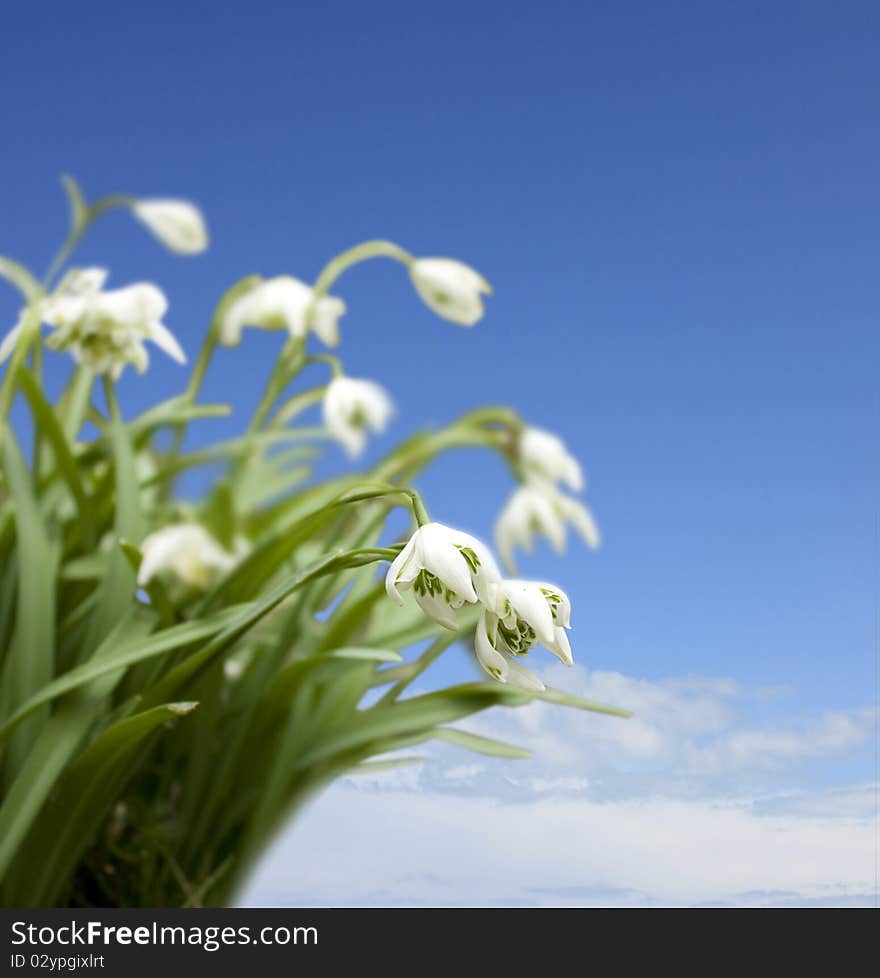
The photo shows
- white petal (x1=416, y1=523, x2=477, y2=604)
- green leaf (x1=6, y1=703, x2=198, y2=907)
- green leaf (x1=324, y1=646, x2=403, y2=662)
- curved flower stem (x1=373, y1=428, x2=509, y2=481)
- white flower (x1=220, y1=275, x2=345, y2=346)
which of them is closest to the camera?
white petal (x1=416, y1=523, x2=477, y2=604)

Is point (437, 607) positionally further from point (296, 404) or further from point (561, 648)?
point (296, 404)

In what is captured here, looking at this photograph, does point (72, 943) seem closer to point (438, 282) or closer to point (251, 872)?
point (251, 872)

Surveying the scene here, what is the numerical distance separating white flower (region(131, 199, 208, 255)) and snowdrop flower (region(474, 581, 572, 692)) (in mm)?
749

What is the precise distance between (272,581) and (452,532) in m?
0.66

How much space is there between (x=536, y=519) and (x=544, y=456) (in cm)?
10

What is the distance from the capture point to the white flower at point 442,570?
583 mm

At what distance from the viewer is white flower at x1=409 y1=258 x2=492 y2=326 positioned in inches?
47.5

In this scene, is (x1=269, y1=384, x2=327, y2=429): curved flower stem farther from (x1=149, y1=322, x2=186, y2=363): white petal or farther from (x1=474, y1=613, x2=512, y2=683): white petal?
(x1=474, y1=613, x2=512, y2=683): white petal

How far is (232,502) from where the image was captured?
4.08 ft

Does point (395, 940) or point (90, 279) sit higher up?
point (90, 279)

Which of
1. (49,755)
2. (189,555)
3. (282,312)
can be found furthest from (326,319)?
(49,755)

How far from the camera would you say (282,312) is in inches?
49.0

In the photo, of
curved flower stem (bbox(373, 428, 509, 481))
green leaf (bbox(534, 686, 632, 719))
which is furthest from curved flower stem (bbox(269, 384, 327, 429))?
green leaf (bbox(534, 686, 632, 719))

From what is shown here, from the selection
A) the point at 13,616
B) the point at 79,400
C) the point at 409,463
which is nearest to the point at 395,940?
the point at 13,616
